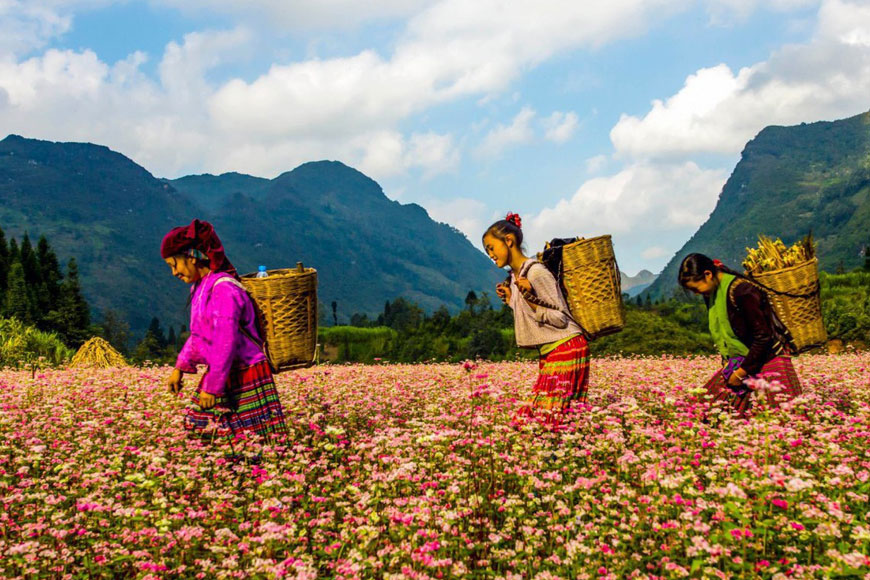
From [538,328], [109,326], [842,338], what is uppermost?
[109,326]

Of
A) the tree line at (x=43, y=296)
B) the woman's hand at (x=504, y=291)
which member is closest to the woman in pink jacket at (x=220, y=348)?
the woman's hand at (x=504, y=291)

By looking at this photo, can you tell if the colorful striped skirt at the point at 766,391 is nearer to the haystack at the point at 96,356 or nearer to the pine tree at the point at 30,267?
the haystack at the point at 96,356

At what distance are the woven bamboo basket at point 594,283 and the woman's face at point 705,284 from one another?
95 cm

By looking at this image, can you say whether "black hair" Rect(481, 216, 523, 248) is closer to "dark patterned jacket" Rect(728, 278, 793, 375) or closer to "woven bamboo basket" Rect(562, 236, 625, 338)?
"woven bamboo basket" Rect(562, 236, 625, 338)

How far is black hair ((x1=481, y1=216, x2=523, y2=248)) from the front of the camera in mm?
5832

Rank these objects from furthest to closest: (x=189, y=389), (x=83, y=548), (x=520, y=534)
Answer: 1. (x=189, y=389)
2. (x=520, y=534)
3. (x=83, y=548)

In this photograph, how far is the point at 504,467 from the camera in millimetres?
4723

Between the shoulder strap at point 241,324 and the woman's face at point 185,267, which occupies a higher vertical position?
the woman's face at point 185,267

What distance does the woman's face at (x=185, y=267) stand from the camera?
526 centimetres

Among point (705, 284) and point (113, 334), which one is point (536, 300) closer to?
point (705, 284)

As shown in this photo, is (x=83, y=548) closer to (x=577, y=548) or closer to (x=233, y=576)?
(x=233, y=576)

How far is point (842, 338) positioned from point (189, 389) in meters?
21.4

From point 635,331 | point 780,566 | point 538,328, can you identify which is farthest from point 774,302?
point 635,331

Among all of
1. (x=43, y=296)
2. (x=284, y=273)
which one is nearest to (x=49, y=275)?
(x=43, y=296)
